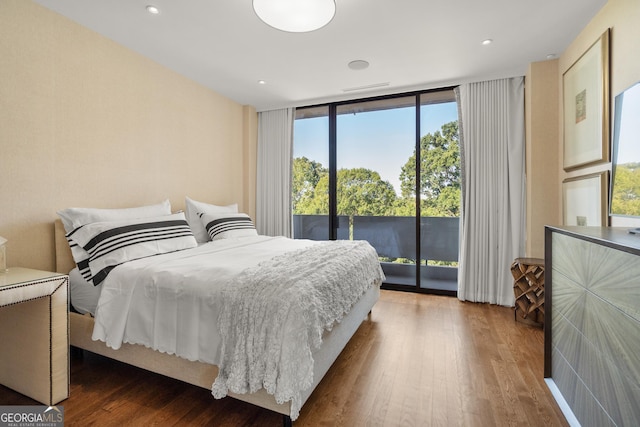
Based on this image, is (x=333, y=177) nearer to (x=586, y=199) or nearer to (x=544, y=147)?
(x=544, y=147)

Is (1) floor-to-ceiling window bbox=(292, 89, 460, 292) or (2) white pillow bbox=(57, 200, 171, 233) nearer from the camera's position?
(2) white pillow bbox=(57, 200, 171, 233)

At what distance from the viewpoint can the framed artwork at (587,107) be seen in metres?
2.18

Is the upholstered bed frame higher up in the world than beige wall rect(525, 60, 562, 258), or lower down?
lower down

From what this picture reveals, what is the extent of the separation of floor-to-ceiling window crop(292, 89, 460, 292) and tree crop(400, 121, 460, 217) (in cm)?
1

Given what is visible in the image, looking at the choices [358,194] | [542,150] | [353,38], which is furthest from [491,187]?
[353,38]

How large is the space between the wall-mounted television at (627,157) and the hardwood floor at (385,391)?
117 cm

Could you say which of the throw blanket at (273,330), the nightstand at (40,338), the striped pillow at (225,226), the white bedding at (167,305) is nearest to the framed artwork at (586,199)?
the throw blanket at (273,330)

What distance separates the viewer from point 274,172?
4.59 meters

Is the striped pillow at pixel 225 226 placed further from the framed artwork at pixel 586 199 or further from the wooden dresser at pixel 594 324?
the framed artwork at pixel 586 199

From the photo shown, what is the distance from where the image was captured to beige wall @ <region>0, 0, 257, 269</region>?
2119mm

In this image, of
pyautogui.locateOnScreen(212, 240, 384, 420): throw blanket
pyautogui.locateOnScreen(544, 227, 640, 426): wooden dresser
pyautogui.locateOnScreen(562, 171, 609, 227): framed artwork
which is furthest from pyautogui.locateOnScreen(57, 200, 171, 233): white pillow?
pyautogui.locateOnScreen(562, 171, 609, 227): framed artwork

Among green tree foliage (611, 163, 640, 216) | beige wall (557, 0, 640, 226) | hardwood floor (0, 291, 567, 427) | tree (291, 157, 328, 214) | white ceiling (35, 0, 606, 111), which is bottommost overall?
hardwood floor (0, 291, 567, 427)

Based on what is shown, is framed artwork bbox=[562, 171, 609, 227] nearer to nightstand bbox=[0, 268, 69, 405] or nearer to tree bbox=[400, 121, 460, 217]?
tree bbox=[400, 121, 460, 217]

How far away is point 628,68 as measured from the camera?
76.4 inches
